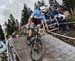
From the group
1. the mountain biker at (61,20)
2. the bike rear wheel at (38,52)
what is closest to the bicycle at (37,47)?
the bike rear wheel at (38,52)

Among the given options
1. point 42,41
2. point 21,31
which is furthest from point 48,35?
point 21,31

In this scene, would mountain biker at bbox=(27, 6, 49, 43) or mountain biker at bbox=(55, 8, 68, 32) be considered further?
mountain biker at bbox=(55, 8, 68, 32)

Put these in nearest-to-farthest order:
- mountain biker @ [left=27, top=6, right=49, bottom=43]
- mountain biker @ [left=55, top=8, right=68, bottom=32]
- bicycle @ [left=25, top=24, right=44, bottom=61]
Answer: bicycle @ [left=25, top=24, right=44, bottom=61] < mountain biker @ [left=27, top=6, right=49, bottom=43] < mountain biker @ [left=55, top=8, right=68, bottom=32]

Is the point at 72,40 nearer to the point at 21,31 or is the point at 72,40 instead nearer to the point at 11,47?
the point at 11,47

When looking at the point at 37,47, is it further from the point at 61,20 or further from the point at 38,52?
the point at 61,20

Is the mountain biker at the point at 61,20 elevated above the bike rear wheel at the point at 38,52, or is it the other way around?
the mountain biker at the point at 61,20

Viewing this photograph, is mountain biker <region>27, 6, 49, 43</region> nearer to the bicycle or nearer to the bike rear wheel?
the bicycle

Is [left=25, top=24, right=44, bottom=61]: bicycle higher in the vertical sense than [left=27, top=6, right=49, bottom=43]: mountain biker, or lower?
lower

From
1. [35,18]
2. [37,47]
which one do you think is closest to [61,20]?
[35,18]

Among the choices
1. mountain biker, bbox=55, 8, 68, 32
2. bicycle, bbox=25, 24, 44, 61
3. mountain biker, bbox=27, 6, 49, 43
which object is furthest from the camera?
mountain biker, bbox=55, 8, 68, 32

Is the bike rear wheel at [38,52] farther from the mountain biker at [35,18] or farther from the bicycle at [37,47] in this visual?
the mountain biker at [35,18]

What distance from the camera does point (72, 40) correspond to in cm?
856

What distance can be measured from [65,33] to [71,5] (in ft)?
7.57

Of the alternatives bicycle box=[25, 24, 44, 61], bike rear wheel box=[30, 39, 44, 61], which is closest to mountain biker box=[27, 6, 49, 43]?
bicycle box=[25, 24, 44, 61]
